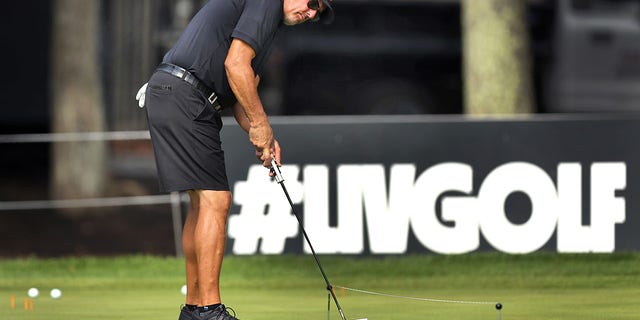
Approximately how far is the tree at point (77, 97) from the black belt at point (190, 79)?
9.27m

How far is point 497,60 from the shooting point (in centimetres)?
1402

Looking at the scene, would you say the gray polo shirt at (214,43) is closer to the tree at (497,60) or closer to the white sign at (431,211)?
the white sign at (431,211)

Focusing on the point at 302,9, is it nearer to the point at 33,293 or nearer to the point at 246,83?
the point at 246,83

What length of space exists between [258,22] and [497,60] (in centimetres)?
706

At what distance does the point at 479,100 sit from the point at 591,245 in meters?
3.04

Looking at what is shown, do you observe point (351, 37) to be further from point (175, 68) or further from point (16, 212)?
point (175, 68)

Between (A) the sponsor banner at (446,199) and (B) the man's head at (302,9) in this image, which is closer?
(B) the man's head at (302,9)

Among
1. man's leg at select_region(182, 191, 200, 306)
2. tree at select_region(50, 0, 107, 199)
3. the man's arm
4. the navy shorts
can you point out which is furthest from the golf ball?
tree at select_region(50, 0, 107, 199)

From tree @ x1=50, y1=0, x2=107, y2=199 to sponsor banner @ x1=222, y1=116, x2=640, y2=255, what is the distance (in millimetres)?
5675

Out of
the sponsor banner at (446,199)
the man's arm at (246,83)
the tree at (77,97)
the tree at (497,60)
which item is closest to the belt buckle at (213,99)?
the man's arm at (246,83)

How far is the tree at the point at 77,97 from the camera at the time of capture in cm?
1659

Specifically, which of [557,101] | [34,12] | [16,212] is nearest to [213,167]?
[16,212]

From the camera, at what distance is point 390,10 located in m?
18.3

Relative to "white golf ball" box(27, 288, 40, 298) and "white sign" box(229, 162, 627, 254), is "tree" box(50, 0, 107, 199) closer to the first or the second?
"white sign" box(229, 162, 627, 254)
